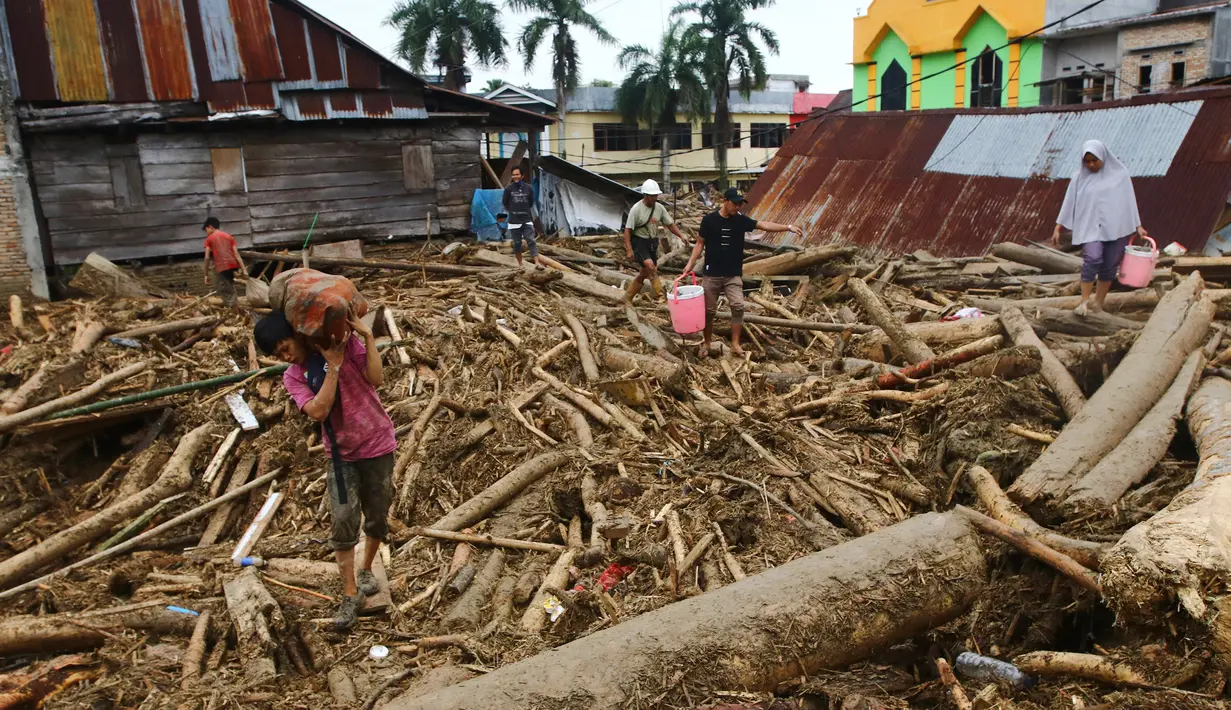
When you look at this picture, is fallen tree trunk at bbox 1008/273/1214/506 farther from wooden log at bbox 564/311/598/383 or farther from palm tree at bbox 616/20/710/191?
palm tree at bbox 616/20/710/191

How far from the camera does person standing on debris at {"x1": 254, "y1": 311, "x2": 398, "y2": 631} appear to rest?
14.9ft

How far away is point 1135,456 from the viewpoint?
5246mm

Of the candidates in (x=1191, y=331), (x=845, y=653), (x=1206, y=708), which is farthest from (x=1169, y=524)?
(x=1191, y=331)

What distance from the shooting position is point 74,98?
51.3 ft

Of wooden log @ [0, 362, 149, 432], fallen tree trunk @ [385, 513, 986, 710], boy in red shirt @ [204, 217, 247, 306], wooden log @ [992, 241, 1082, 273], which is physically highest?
boy in red shirt @ [204, 217, 247, 306]

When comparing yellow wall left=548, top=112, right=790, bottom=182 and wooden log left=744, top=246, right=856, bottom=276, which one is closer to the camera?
wooden log left=744, top=246, right=856, bottom=276

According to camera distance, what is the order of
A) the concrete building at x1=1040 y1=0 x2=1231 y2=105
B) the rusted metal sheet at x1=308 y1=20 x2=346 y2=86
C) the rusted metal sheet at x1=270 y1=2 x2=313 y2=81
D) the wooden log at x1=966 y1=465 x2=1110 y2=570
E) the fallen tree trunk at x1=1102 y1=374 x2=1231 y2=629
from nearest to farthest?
the fallen tree trunk at x1=1102 y1=374 x2=1231 y2=629 → the wooden log at x1=966 y1=465 x2=1110 y2=570 → the rusted metal sheet at x1=270 y1=2 x2=313 y2=81 → the rusted metal sheet at x1=308 y1=20 x2=346 y2=86 → the concrete building at x1=1040 y1=0 x2=1231 y2=105

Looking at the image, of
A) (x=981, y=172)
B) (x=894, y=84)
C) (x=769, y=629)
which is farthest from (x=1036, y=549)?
(x=894, y=84)

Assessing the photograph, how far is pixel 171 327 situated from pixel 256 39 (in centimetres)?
867

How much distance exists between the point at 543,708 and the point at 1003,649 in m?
2.13

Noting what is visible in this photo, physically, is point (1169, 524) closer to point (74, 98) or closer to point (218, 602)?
point (218, 602)

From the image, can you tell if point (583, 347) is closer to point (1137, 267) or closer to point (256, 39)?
point (1137, 267)

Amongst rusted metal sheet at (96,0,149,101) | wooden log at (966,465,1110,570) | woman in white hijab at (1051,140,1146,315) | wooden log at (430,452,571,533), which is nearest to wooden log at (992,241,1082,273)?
woman in white hijab at (1051,140,1146,315)

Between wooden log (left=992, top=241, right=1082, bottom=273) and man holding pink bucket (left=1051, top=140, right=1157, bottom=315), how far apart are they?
343 centimetres
